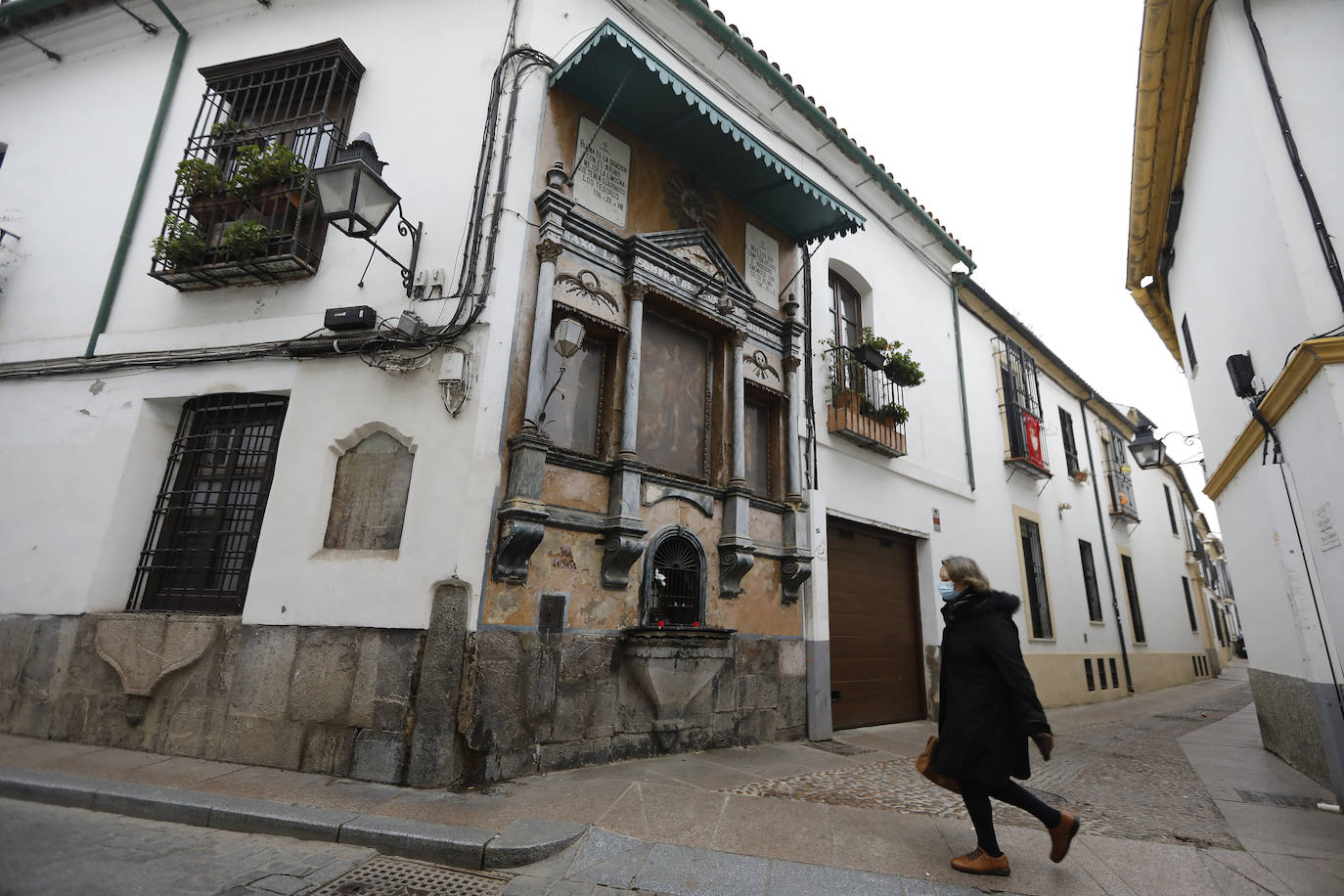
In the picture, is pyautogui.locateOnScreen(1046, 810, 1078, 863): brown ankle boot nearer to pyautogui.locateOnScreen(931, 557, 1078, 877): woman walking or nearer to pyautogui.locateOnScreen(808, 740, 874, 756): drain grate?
pyautogui.locateOnScreen(931, 557, 1078, 877): woman walking

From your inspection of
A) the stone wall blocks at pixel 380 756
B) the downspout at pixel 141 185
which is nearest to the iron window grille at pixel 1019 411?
the stone wall blocks at pixel 380 756

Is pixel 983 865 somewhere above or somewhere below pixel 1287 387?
below

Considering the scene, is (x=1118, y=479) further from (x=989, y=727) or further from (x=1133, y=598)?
(x=989, y=727)

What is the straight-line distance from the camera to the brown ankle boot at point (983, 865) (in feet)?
10.9

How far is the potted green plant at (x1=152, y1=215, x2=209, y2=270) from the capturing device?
6.31 metres

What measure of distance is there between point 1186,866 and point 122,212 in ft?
34.9

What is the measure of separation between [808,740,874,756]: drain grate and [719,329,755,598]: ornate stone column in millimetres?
1859

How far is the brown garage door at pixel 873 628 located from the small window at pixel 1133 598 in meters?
10.2

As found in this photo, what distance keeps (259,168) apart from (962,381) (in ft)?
35.4

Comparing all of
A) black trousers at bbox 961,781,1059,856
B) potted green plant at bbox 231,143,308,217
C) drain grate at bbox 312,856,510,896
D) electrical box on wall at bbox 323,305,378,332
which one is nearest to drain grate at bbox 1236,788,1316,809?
black trousers at bbox 961,781,1059,856

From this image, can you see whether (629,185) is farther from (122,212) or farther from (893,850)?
(893,850)

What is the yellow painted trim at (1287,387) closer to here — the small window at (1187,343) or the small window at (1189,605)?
the small window at (1187,343)

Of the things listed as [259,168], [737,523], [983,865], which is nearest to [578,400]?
[737,523]

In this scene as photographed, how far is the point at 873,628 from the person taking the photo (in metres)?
8.94
